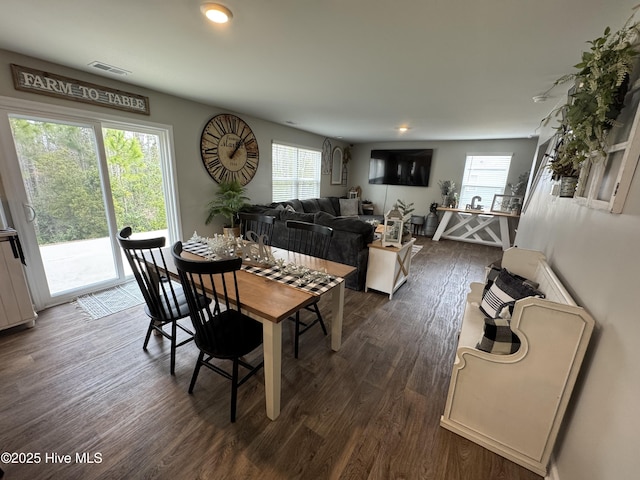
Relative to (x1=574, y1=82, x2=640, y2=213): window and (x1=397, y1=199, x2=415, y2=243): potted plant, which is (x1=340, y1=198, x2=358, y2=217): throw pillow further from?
(x1=574, y1=82, x2=640, y2=213): window

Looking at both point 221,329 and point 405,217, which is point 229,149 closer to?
point 405,217

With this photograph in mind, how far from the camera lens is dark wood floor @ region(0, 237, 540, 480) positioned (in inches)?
52.0

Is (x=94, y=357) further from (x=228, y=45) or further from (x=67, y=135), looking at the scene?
(x=228, y=45)

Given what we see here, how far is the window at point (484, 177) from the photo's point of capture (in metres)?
5.80

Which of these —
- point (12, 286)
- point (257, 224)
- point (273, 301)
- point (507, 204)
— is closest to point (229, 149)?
A: point (257, 224)

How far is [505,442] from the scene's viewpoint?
1.41 m

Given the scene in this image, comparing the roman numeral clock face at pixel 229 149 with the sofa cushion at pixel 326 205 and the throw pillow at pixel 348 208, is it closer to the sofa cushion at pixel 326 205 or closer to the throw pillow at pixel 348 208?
the sofa cushion at pixel 326 205

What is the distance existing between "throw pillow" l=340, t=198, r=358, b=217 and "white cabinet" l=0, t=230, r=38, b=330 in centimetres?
546

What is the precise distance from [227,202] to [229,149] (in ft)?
3.14

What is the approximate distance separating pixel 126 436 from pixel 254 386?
2.39 ft

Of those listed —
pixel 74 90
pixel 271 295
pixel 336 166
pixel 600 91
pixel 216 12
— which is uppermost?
pixel 216 12

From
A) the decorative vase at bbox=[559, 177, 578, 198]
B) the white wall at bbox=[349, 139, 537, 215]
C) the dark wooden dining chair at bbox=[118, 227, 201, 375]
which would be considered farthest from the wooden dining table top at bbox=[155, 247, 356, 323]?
the white wall at bbox=[349, 139, 537, 215]

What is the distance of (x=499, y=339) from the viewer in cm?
137

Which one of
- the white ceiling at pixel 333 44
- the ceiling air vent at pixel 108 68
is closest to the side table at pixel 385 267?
the white ceiling at pixel 333 44
